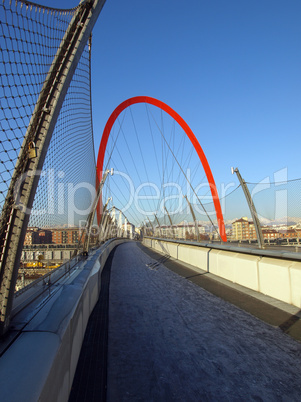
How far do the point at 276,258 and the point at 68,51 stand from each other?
16.9 ft

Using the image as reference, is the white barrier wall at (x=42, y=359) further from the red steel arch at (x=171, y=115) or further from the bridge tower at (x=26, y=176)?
the red steel arch at (x=171, y=115)

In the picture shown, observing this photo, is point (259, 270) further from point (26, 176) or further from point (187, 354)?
point (26, 176)

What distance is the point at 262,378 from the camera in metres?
2.67

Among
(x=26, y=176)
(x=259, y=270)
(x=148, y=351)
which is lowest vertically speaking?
(x=148, y=351)

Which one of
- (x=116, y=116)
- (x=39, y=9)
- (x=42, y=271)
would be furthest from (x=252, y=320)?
(x=116, y=116)

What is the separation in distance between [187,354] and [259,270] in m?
3.46

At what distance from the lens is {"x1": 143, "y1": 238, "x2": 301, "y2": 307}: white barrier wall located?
4.98m

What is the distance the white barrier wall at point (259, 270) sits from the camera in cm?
498

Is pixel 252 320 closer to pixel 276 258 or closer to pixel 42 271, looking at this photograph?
pixel 276 258

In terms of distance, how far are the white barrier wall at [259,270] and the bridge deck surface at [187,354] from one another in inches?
17.5

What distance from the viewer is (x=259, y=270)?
6133 mm

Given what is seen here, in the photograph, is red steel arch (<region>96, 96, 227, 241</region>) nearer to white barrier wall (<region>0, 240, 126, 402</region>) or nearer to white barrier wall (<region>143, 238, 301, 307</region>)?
white barrier wall (<region>143, 238, 301, 307</region>)

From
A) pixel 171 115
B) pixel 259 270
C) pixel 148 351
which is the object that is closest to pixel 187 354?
pixel 148 351

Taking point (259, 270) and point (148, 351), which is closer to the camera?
point (148, 351)
